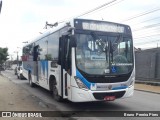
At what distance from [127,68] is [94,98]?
1.80 metres

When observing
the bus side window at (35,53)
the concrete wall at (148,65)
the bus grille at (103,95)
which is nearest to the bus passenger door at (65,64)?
the bus grille at (103,95)

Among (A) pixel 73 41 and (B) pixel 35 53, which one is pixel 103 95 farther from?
(B) pixel 35 53

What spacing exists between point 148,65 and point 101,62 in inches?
612

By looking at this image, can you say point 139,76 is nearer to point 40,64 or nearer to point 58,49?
point 40,64

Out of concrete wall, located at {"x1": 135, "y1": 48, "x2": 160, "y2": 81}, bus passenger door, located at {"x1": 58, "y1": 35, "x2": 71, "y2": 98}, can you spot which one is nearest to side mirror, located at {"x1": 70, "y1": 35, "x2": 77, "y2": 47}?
bus passenger door, located at {"x1": 58, "y1": 35, "x2": 71, "y2": 98}

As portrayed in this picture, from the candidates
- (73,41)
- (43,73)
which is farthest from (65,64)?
(43,73)

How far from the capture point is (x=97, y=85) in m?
9.45

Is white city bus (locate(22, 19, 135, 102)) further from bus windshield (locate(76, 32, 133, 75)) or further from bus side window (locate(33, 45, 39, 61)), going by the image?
bus side window (locate(33, 45, 39, 61))

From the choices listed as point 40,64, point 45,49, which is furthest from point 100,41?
point 40,64

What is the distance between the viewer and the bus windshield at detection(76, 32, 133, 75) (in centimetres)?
945

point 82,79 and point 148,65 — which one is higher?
point 148,65

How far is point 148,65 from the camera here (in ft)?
79.3

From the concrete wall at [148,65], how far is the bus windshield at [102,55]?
13385mm

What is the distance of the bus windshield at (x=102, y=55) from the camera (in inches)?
372
